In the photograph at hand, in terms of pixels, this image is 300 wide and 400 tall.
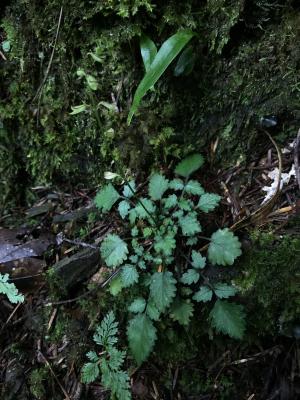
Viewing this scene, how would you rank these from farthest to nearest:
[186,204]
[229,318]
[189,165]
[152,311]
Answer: [189,165]
[186,204]
[152,311]
[229,318]

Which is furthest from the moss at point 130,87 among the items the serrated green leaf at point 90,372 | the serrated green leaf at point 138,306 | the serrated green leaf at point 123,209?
the serrated green leaf at point 90,372

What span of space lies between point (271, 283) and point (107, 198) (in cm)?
101

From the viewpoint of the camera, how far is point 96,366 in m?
2.17

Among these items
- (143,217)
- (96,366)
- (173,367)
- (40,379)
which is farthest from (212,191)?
(40,379)

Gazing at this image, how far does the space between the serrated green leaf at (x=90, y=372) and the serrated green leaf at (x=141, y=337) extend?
27 centimetres

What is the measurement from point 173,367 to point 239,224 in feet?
2.80

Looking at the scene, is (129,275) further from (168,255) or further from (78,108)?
(78,108)

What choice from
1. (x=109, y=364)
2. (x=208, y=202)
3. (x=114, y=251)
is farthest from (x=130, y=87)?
(x=109, y=364)

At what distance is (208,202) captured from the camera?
216cm

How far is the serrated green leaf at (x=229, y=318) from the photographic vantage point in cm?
195

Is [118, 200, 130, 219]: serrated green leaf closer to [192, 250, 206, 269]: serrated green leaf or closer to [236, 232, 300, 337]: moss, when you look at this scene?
[192, 250, 206, 269]: serrated green leaf

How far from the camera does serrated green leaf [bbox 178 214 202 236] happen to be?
2.10 metres

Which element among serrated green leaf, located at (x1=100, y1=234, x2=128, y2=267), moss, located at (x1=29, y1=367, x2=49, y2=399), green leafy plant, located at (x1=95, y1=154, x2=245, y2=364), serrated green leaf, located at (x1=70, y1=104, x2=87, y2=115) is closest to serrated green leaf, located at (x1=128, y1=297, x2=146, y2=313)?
green leafy plant, located at (x1=95, y1=154, x2=245, y2=364)

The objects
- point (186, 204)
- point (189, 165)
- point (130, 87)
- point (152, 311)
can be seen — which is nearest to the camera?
point (152, 311)
